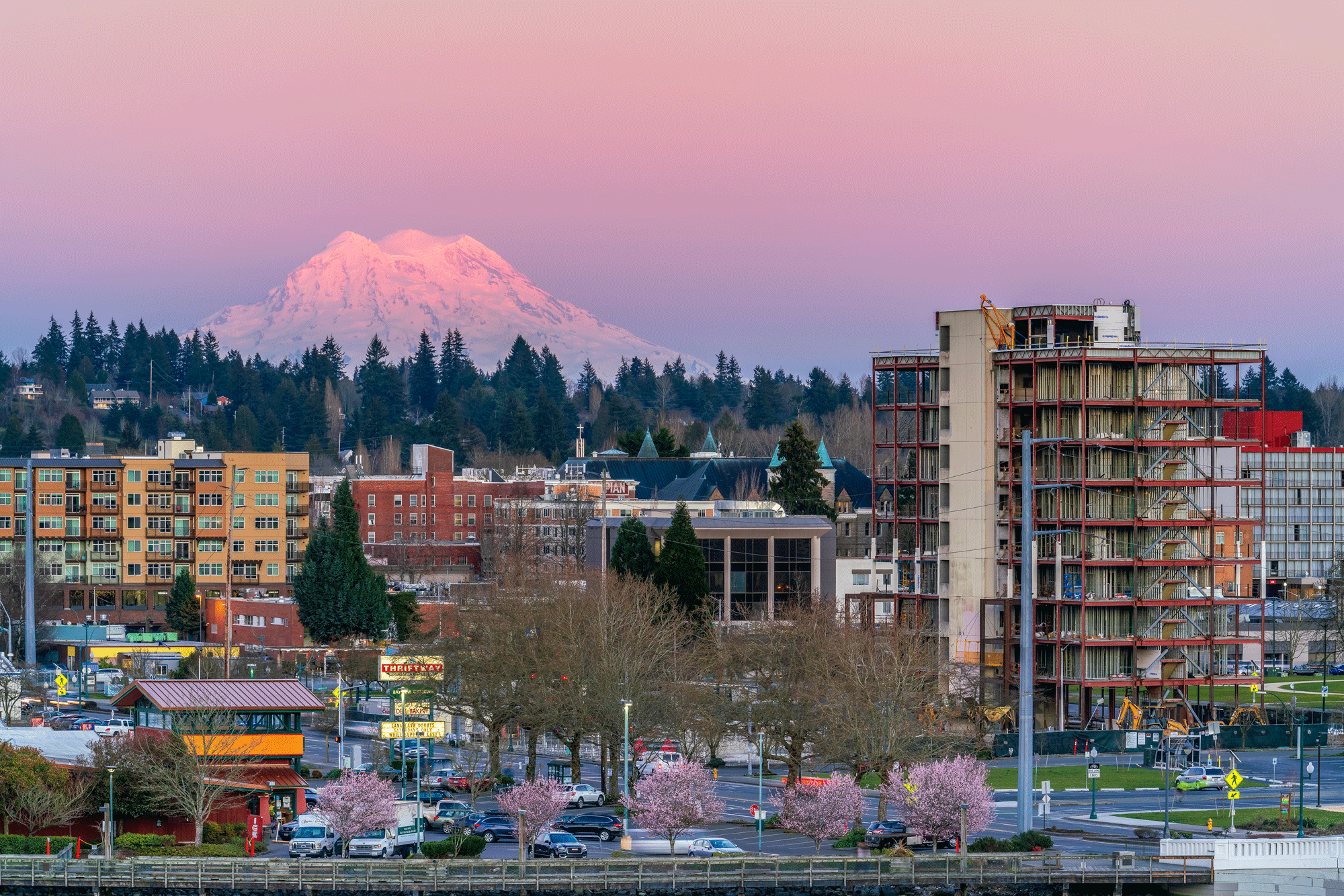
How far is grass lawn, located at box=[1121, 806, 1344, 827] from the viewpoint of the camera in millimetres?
73688

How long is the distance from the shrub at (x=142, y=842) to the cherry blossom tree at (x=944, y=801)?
27496 mm

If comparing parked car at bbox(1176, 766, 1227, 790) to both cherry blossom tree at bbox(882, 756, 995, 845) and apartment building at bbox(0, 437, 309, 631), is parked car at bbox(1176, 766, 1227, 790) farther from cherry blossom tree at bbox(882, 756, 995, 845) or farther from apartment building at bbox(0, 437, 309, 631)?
apartment building at bbox(0, 437, 309, 631)

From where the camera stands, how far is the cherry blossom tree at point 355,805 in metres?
64.6

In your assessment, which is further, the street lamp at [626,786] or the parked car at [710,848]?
the street lamp at [626,786]

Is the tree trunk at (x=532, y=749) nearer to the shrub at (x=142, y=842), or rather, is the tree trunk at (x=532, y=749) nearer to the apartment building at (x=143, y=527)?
the shrub at (x=142, y=842)

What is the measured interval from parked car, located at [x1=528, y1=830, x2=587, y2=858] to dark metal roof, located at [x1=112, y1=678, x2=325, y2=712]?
48.6 ft

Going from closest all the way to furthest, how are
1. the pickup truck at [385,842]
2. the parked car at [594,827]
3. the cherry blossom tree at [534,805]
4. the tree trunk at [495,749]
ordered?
the cherry blossom tree at [534,805]
the pickup truck at [385,842]
the parked car at [594,827]
the tree trunk at [495,749]

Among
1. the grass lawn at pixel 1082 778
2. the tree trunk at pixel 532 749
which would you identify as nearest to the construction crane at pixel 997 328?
the grass lawn at pixel 1082 778

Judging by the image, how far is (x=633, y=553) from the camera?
447ft

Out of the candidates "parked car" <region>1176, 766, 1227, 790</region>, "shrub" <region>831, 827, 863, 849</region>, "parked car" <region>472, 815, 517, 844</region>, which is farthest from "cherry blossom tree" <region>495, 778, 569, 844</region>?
"parked car" <region>1176, 766, 1227, 790</region>

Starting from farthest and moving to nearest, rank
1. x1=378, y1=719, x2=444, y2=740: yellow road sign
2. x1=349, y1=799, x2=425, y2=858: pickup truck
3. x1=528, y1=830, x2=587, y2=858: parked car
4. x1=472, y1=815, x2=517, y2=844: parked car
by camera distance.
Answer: x1=378, y1=719, x2=444, y2=740: yellow road sign → x1=472, y1=815, x2=517, y2=844: parked car → x1=349, y1=799, x2=425, y2=858: pickup truck → x1=528, y1=830, x2=587, y2=858: parked car

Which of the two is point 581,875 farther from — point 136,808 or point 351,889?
point 136,808

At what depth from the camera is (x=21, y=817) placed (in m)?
67.0

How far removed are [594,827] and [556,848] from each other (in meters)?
4.85
